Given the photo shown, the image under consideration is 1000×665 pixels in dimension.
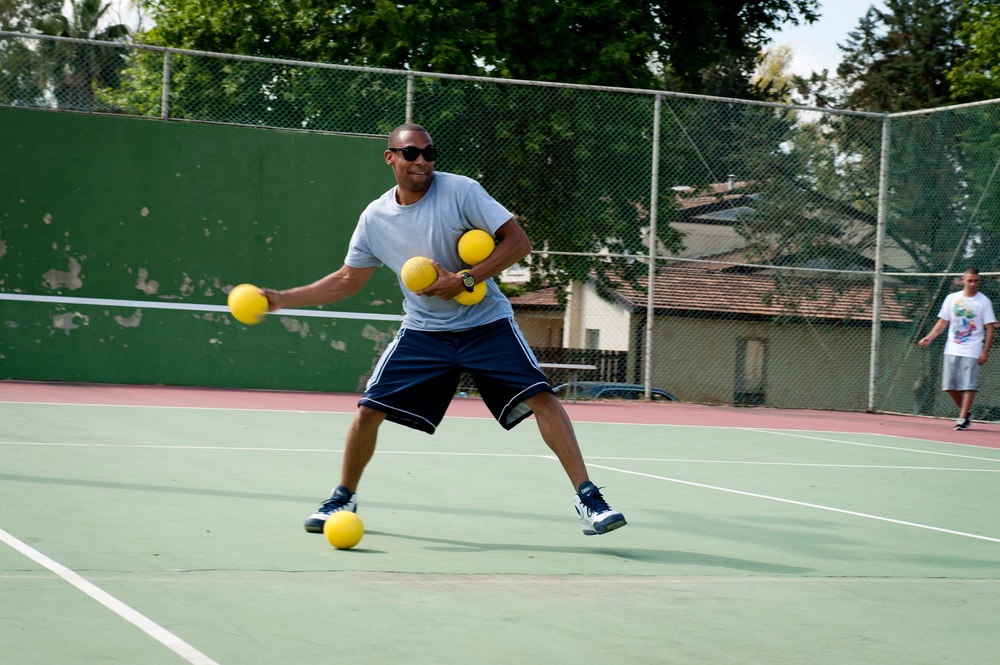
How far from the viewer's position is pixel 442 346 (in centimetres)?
521

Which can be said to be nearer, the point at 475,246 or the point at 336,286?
the point at 475,246

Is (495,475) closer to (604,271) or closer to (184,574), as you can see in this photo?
(184,574)

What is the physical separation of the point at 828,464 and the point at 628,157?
22.6 feet

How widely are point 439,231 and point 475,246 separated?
0.18 metres

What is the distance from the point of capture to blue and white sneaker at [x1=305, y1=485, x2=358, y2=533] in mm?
5039

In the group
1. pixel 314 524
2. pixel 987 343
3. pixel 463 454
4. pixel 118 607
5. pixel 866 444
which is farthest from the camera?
pixel 987 343

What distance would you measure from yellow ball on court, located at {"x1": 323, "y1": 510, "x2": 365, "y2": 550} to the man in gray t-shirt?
287 mm

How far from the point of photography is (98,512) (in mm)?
5250

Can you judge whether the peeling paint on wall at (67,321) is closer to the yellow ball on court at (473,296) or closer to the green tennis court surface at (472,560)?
the green tennis court surface at (472,560)

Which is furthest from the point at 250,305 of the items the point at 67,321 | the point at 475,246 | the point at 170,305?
the point at 67,321

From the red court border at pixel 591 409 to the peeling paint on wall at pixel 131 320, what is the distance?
0.75 meters

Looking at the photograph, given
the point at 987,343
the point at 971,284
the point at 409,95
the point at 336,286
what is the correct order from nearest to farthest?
the point at 336,286
the point at 987,343
the point at 971,284
the point at 409,95

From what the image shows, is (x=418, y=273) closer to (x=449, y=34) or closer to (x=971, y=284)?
(x=971, y=284)

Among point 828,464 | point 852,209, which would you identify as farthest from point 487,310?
point 852,209
